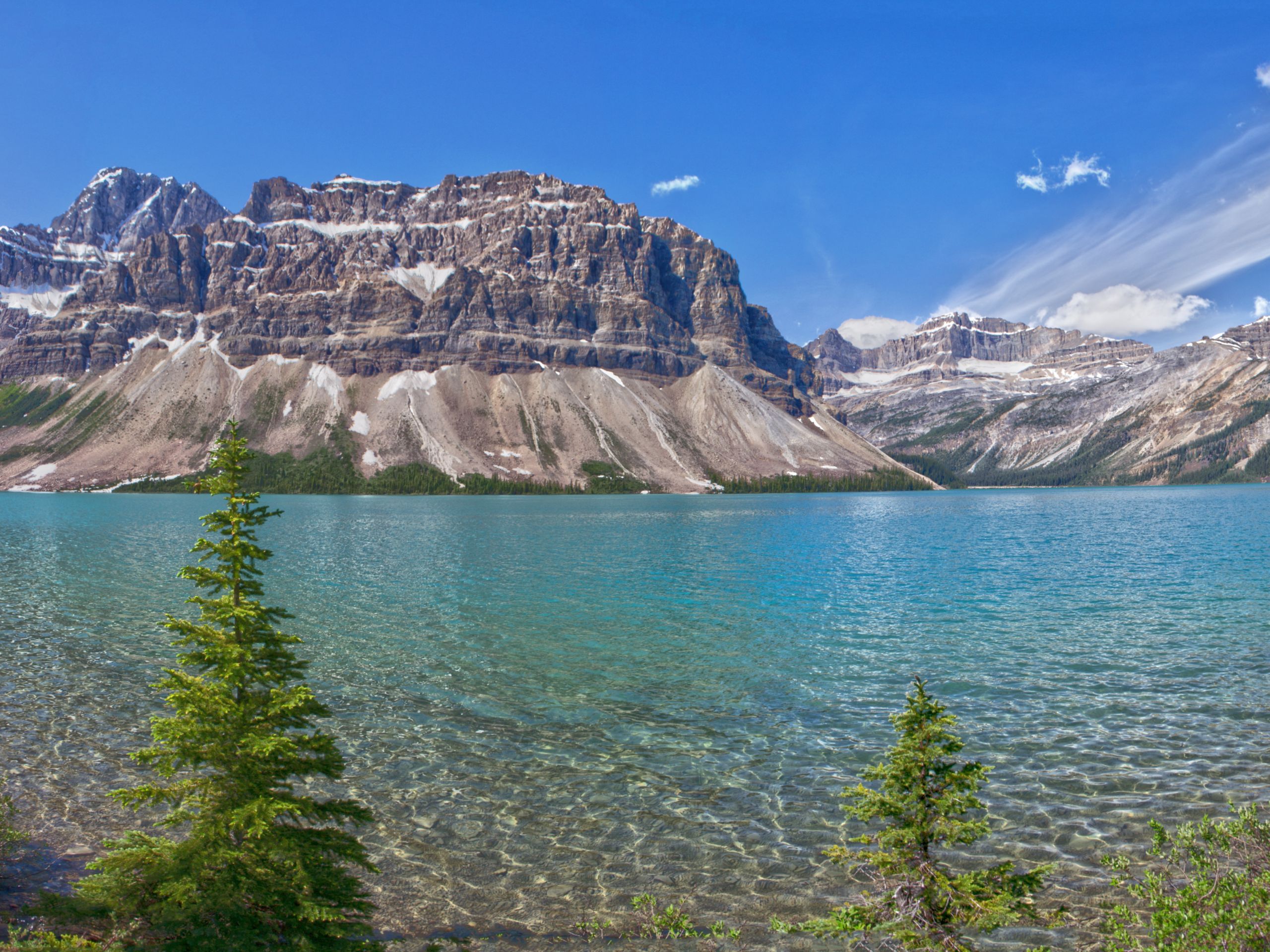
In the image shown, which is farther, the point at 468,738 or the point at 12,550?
the point at 12,550

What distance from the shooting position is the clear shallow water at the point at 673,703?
1691 centimetres

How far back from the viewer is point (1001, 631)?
1590 inches

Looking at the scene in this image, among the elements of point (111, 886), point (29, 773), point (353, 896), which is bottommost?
point (29, 773)

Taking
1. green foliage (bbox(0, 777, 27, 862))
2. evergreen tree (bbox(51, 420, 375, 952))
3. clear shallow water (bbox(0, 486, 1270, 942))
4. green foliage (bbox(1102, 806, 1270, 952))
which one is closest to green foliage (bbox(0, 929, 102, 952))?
evergreen tree (bbox(51, 420, 375, 952))

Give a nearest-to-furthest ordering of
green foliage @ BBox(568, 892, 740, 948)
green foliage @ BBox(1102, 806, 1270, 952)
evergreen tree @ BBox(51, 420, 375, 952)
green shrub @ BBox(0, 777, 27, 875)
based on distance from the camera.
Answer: green foliage @ BBox(1102, 806, 1270, 952) < evergreen tree @ BBox(51, 420, 375, 952) < green foliage @ BBox(568, 892, 740, 948) < green shrub @ BBox(0, 777, 27, 875)

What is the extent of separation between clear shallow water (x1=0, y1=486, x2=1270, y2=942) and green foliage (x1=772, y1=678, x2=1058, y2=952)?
5090 millimetres

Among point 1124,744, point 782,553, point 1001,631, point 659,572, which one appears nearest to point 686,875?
point 1124,744

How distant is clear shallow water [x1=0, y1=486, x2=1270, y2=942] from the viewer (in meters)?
16.9

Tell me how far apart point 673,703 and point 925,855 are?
18734 millimetres

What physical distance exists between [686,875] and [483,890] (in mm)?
4383

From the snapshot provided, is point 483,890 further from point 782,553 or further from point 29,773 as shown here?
point 782,553

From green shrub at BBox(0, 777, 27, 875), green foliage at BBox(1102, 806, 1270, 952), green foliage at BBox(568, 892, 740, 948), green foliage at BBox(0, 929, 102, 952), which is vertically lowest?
green foliage at BBox(568, 892, 740, 948)

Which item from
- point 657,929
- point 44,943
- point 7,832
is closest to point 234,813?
point 44,943

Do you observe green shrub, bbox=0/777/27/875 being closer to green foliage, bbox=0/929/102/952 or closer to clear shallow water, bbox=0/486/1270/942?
clear shallow water, bbox=0/486/1270/942
